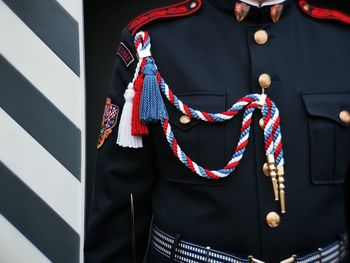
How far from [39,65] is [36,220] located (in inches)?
14.3

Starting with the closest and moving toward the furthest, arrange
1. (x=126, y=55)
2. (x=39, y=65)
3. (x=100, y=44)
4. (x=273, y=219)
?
(x=273, y=219) < (x=126, y=55) < (x=39, y=65) < (x=100, y=44)

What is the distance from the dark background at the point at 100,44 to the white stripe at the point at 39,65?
0.39 meters

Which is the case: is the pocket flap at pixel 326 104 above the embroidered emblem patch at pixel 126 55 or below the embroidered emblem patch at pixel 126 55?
below

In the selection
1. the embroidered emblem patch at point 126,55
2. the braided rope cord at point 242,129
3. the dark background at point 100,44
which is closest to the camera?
the braided rope cord at point 242,129

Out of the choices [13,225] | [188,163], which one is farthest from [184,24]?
[13,225]

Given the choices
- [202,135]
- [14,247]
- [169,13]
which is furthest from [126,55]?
[14,247]

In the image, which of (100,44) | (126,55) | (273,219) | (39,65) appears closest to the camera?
(273,219)

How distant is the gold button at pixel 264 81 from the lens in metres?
0.99

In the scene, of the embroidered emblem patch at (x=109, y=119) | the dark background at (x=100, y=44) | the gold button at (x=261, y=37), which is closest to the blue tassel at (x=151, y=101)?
the embroidered emblem patch at (x=109, y=119)

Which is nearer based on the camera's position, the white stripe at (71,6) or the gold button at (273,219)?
the gold button at (273,219)

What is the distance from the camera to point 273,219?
3.22ft

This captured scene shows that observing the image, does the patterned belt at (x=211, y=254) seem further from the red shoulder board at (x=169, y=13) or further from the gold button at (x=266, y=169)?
the red shoulder board at (x=169, y=13)

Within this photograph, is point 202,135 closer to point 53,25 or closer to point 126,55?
point 126,55

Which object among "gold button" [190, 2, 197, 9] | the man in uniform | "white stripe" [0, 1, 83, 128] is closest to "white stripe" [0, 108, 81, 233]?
"white stripe" [0, 1, 83, 128]
